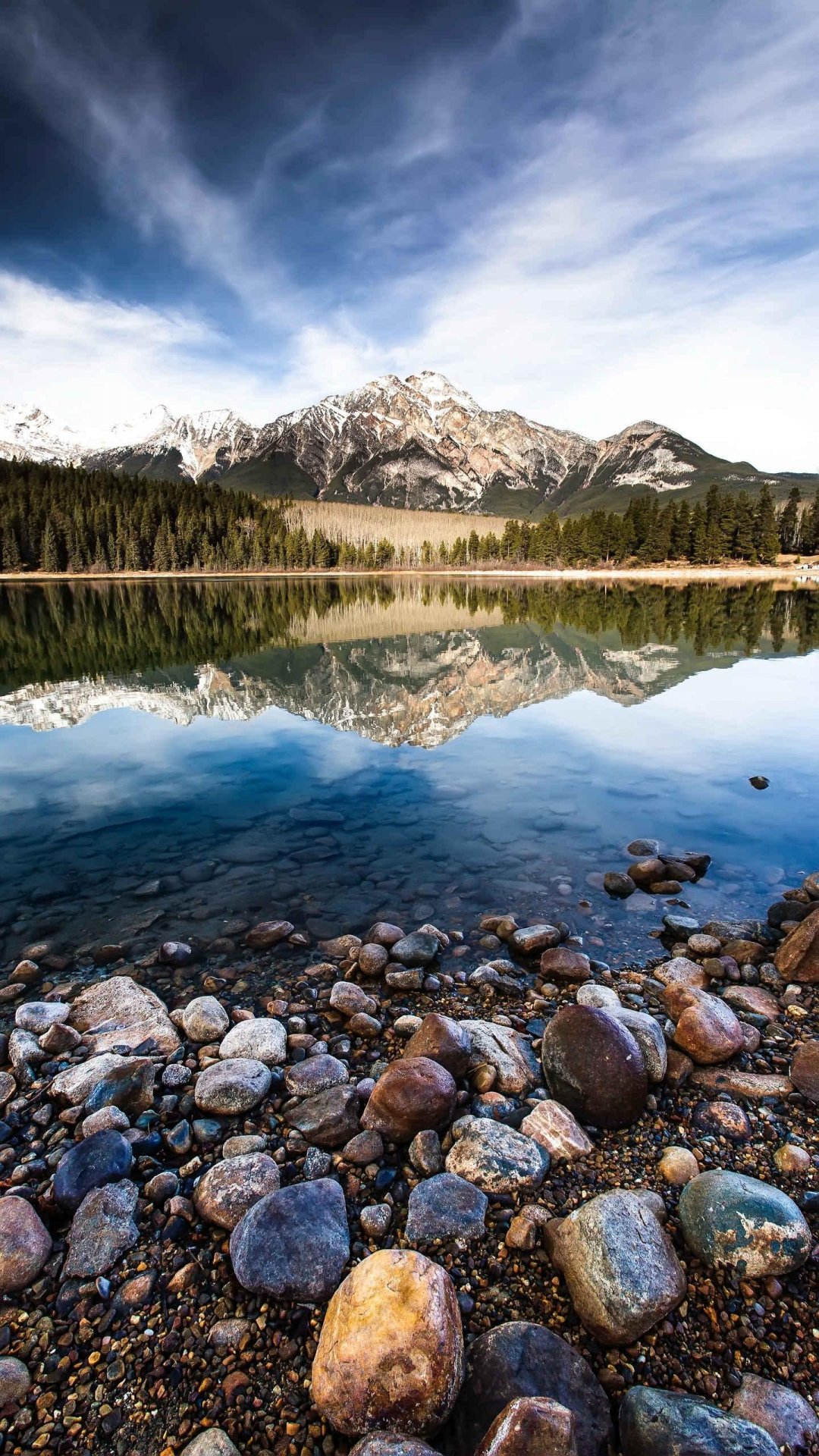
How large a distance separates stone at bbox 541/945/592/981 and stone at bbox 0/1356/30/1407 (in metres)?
5.59

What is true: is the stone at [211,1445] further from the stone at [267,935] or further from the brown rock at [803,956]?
the brown rock at [803,956]

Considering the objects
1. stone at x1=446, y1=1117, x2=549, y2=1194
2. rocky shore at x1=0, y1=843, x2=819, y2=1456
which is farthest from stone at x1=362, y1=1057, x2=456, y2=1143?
stone at x1=446, y1=1117, x2=549, y2=1194

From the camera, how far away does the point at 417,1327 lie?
3.37 meters

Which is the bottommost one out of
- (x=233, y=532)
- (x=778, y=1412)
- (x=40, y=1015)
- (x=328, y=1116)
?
(x=40, y=1015)

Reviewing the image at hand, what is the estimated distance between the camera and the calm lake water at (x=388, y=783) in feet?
31.6

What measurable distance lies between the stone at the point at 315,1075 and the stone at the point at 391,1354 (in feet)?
7.06

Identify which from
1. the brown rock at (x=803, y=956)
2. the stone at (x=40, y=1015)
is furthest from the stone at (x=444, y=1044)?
the brown rock at (x=803, y=956)

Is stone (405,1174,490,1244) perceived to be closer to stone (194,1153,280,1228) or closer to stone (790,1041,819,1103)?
stone (194,1153,280,1228)

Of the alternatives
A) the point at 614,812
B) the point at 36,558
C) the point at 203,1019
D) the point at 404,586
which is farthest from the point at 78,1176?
the point at 36,558

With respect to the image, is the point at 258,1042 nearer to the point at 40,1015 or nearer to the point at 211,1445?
the point at 40,1015

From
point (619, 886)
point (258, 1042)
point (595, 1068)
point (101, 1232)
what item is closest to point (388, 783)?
point (619, 886)

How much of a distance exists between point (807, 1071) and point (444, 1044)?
324 centimetres

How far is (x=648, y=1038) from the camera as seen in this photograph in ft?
19.6

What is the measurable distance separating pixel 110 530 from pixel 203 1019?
14415cm
